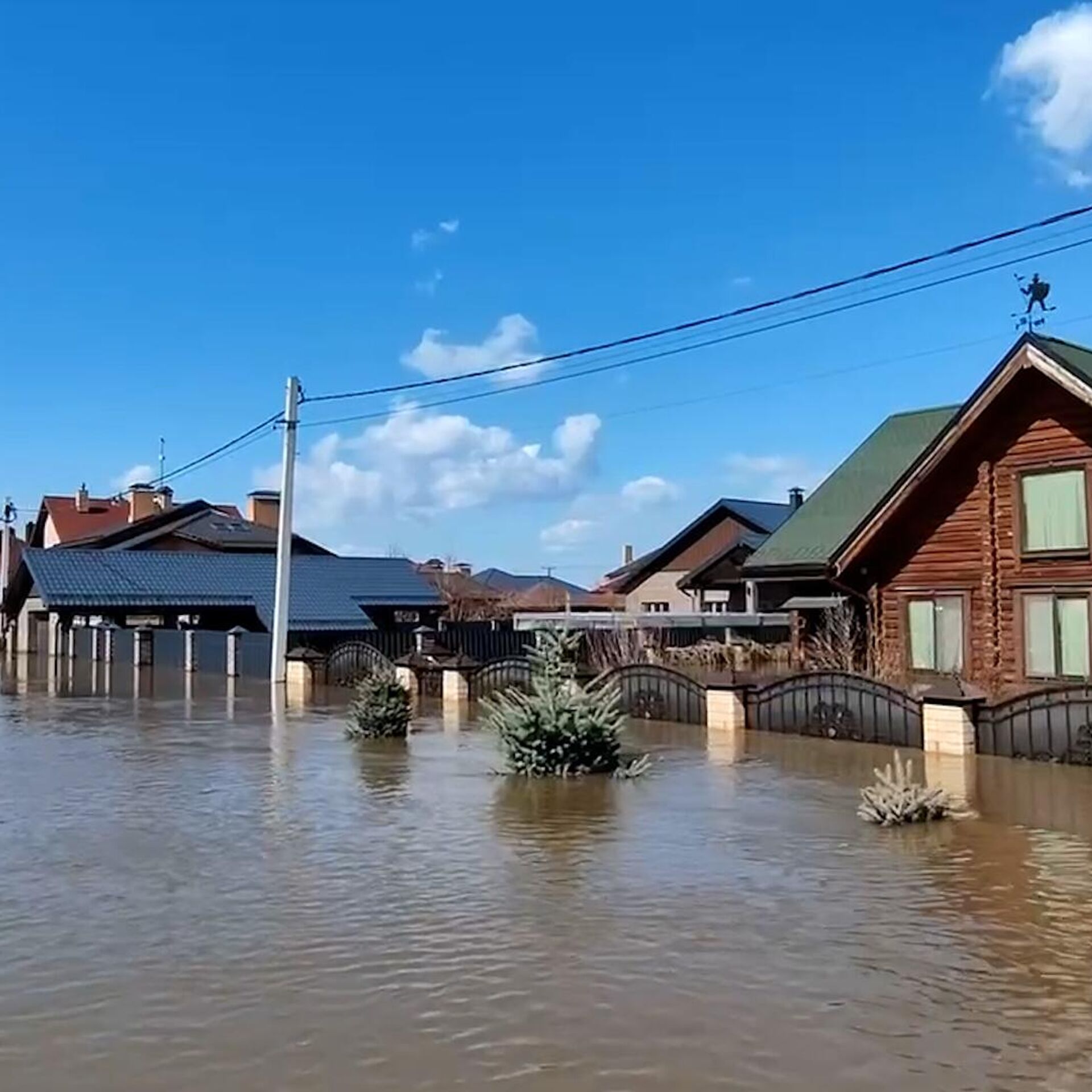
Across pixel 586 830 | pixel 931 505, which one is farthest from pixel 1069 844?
pixel 931 505

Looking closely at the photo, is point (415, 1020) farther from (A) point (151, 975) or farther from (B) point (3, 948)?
(B) point (3, 948)

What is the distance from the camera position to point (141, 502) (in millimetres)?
61281

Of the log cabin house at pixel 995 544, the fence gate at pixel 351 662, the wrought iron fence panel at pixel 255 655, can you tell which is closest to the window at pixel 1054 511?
the log cabin house at pixel 995 544

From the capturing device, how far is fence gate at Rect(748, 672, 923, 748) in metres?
17.1

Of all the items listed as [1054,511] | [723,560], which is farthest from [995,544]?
[723,560]

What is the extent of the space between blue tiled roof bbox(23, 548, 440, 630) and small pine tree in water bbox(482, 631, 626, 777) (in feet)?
81.9

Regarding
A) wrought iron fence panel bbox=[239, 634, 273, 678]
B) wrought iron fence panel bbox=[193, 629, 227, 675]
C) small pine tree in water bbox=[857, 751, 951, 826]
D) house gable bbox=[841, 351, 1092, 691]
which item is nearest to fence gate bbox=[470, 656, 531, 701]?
house gable bbox=[841, 351, 1092, 691]

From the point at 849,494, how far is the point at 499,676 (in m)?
9.10

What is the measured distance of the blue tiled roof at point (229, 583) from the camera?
40.0m

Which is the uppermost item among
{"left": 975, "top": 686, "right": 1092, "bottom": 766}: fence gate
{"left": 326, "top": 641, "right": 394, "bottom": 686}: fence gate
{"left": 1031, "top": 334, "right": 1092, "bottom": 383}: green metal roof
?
{"left": 1031, "top": 334, "right": 1092, "bottom": 383}: green metal roof

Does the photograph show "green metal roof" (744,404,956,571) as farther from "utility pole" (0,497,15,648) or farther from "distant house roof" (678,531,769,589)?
"utility pole" (0,497,15,648)

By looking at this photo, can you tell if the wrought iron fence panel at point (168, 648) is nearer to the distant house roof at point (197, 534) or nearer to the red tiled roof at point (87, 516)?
the distant house roof at point (197, 534)

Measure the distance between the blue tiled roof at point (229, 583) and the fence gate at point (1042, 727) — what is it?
26.2m

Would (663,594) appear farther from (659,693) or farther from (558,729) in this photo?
(558,729)
